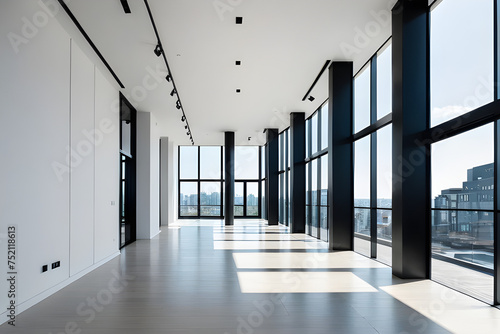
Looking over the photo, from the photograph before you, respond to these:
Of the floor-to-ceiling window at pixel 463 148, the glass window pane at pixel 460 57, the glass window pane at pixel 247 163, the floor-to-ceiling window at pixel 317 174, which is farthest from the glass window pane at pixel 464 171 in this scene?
the glass window pane at pixel 247 163

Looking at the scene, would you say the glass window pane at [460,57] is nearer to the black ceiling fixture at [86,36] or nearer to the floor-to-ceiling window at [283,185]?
the black ceiling fixture at [86,36]

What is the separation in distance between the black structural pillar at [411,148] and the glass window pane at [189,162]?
1862cm

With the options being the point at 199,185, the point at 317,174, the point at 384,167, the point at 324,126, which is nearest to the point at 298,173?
the point at 317,174

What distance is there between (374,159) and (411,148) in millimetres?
2198

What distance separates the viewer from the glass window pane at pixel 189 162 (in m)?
24.2

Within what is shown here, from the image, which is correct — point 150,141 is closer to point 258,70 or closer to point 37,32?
point 258,70

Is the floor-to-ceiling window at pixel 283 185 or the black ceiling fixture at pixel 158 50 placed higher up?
the black ceiling fixture at pixel 158 50

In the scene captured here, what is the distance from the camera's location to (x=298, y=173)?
14375mm

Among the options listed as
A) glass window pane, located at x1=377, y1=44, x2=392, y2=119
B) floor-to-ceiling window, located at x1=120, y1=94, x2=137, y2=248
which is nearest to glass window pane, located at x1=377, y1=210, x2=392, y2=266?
glass window pane, located at x1=377, y1=44, x2=392, y2=119

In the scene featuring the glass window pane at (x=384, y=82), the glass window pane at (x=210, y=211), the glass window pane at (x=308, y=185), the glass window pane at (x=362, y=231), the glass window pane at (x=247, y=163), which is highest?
the glass window pane at (x=384, y=82)

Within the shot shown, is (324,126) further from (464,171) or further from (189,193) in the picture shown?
(189,193)

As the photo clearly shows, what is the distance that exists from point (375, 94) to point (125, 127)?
7.43 m

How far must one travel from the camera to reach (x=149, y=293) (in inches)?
218

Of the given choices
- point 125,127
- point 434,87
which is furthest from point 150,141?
point 434,87
